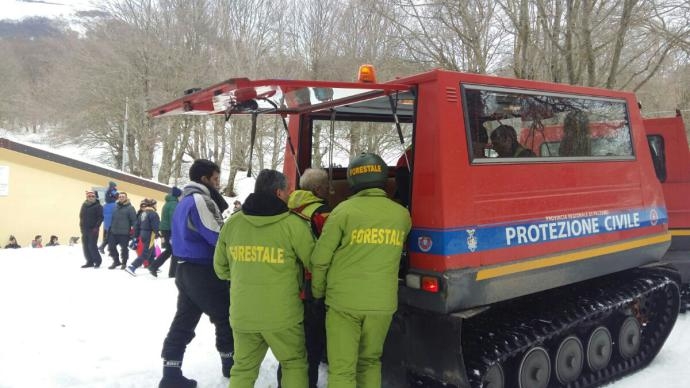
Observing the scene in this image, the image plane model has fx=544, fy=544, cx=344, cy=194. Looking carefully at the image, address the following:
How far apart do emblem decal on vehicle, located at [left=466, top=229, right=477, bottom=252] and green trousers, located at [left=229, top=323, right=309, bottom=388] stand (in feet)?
3.93

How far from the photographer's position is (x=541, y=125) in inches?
163

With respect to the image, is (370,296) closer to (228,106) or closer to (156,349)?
(228,106)

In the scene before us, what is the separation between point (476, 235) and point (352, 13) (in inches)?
851

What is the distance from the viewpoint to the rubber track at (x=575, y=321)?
3.78 m

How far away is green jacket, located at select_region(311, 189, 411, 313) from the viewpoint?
131 inches

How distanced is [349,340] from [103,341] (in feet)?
10.7

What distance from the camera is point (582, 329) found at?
4500mm

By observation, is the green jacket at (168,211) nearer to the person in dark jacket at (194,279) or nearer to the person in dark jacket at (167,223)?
the person in dark jacket at (167,223)

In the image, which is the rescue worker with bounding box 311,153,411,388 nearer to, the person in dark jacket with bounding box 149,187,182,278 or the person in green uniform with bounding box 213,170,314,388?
the person in green uniform with bounding box 213,170,314,388

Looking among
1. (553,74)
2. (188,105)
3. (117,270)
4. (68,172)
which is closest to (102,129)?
(68,172)

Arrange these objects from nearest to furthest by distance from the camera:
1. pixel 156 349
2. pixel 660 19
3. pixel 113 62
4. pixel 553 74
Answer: pixel 156 349, pixel 660 19, pixel 553 74, pixel 113 62

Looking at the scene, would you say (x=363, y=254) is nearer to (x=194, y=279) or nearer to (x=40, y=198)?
(x=194, y=279)

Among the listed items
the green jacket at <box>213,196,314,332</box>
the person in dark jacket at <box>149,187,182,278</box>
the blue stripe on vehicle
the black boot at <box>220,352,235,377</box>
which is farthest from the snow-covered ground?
the blue stripe on vehicle

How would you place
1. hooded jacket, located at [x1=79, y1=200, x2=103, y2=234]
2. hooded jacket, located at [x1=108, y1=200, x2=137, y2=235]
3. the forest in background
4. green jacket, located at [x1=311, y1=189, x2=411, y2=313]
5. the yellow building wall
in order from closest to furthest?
green jacket, located at [x1=311, y1=189, x2=411, y2=313] → hooded jacket, located at [x1=108, y1=200, x2=137, y2=235] → hooded jacket, located at [x1=79, y1=200, x2=103, y2=234] → the forest in background → the yellow building wall
